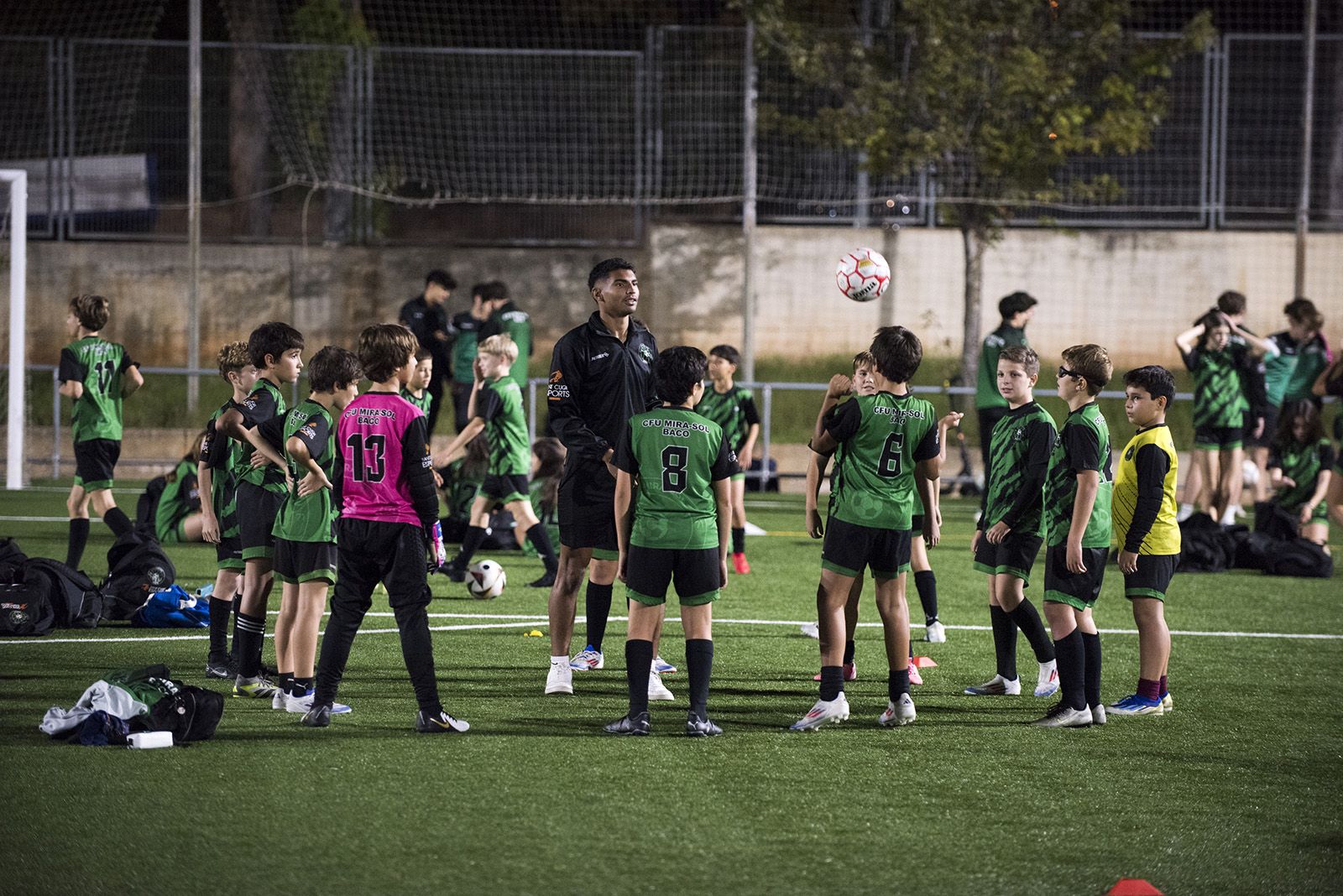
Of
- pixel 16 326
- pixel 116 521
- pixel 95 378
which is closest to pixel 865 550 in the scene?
pixel 95 378

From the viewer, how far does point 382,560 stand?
6129mm

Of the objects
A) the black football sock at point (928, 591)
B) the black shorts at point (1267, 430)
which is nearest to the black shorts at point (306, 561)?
the black football sock at point (928, 591)

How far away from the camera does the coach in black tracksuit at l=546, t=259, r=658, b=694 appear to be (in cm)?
702

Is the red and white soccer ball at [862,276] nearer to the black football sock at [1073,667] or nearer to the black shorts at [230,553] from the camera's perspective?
the black football sock at [1073,667]

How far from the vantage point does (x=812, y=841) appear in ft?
15.9

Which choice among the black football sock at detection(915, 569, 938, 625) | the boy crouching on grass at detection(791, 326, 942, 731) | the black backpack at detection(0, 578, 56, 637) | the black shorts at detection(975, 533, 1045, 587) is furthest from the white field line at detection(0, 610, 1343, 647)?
the boy crouching on grass at detection(791, 326, 942, 731)

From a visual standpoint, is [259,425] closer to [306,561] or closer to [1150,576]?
[306,561]

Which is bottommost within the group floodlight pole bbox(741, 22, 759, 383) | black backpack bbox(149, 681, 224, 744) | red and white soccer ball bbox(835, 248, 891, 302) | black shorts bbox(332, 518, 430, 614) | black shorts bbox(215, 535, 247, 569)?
black backpack bbox(149, 681, 224, 744)

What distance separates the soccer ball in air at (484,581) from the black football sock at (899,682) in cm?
372

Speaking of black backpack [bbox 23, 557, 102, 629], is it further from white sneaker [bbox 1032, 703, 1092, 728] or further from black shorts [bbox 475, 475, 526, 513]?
white sneaker [bbox 1032, 703, 1092, 728]

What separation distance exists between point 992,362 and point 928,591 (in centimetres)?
431

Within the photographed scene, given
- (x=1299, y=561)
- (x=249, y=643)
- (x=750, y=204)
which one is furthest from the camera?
(x=750, y=204)

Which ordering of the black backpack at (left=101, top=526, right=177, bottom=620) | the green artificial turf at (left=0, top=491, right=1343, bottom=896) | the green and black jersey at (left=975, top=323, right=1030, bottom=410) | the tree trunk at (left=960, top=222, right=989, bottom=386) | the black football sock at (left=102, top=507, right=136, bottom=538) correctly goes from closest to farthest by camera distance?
the green artificial turf at (left=0, top=491, right=1343, bottom=896) → the black backpack at (left=101, top=526, right=177, bottom=620) → the black football sock at (left=102, top=507, right=136, bottom=538) → the green and black jersey at (left=975, top=323, right=1030, bottom=410) → the tree trunk at (left=960, top=222, right=989, bottom=386)

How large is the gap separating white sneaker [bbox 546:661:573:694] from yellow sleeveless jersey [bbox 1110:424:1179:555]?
2603mm
